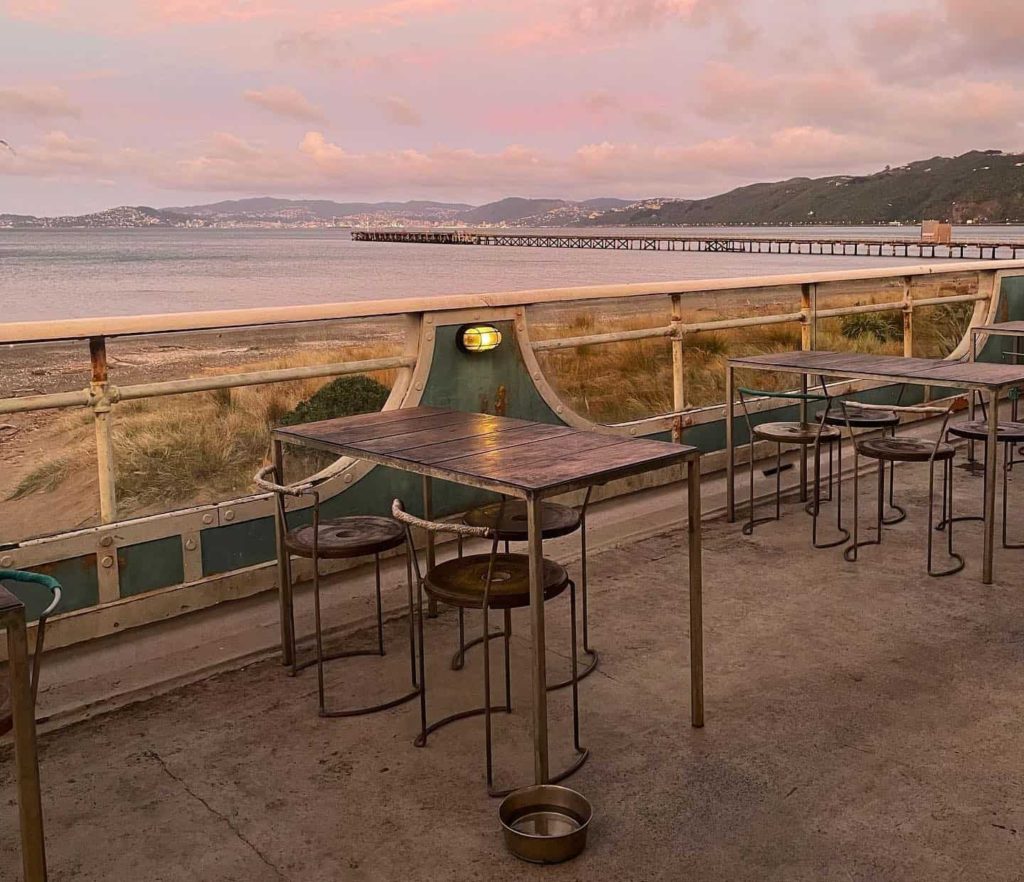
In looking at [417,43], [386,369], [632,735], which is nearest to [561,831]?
[632,735]

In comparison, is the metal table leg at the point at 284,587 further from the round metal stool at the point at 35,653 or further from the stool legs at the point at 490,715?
the round metal stool at the point at 35,653

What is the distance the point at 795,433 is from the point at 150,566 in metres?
3.28

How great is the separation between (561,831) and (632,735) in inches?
24.9

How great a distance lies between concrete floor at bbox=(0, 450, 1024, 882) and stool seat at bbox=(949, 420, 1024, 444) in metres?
0.95

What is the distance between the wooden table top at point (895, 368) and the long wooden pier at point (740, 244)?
115m

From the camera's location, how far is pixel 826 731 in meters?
3.31

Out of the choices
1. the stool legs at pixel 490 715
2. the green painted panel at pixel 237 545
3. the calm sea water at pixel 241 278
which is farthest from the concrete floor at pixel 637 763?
the calm sea water at pixel 241 278

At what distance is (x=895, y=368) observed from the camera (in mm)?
5277

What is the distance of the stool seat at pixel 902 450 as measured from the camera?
16.4 ft

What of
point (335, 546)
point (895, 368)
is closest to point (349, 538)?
point (335, 546)

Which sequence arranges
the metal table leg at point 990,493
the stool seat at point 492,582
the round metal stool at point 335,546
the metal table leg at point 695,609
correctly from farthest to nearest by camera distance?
1. the metal table leg at point 990,493
2. the round metal stool at point 335,546
3. the metal table leg at point 695,609
4. the stool seat at point 492,582

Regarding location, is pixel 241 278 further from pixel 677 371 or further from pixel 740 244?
pixel 740 244

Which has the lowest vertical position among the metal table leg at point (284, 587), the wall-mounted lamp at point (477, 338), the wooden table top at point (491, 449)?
the metal table leg at point (284, 587)

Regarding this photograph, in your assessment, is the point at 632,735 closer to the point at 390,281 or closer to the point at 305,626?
the point at 305,626
